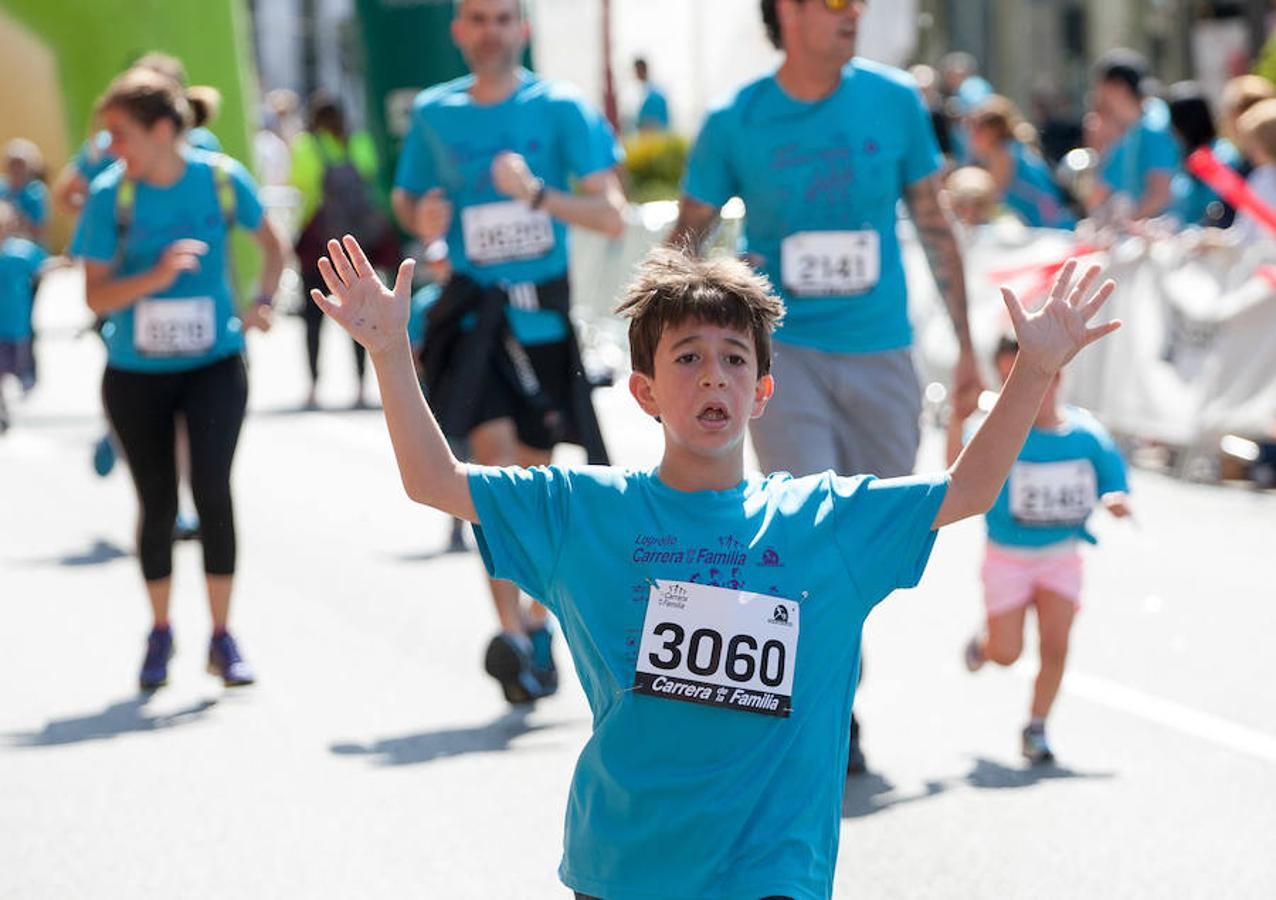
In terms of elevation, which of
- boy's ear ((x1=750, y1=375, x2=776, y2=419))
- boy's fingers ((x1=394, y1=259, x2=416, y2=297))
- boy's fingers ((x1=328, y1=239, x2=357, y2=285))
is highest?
A: boy's fingers ((x1=328, y1=239, x2=357, y2=285))

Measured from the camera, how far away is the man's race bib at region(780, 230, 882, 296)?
713 cm

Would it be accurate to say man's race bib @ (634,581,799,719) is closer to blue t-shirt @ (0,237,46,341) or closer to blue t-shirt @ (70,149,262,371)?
blue t-shirt @ (70,149,262,371)

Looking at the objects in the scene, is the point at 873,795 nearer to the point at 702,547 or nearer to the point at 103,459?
the point at 702,547

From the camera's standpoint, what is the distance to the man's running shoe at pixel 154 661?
868cm

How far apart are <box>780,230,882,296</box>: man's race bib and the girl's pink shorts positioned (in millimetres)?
925

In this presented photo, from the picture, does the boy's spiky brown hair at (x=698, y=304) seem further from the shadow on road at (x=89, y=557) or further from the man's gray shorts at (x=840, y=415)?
the shadow on road at (x=89, y=557)

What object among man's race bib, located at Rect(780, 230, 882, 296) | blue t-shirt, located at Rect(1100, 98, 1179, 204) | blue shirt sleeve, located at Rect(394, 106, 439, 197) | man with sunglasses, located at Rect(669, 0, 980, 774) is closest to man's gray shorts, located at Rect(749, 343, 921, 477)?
man with sunglasses, located at Rect(669, 0, 980, 774)

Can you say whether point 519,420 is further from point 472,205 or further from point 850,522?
point 850,522

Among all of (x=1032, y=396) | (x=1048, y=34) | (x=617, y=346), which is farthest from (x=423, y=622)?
(x=1048, y=34)

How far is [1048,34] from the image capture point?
42500 millimetres

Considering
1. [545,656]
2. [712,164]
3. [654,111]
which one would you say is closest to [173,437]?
[545,656]

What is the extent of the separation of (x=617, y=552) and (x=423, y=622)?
19.1 ft

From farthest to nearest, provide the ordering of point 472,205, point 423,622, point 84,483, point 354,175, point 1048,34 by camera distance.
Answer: point 1048,34, point 354,175, point 84,483, point 423,622, point 472,205

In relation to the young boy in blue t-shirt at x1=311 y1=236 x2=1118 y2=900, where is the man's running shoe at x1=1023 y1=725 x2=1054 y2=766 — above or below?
below
